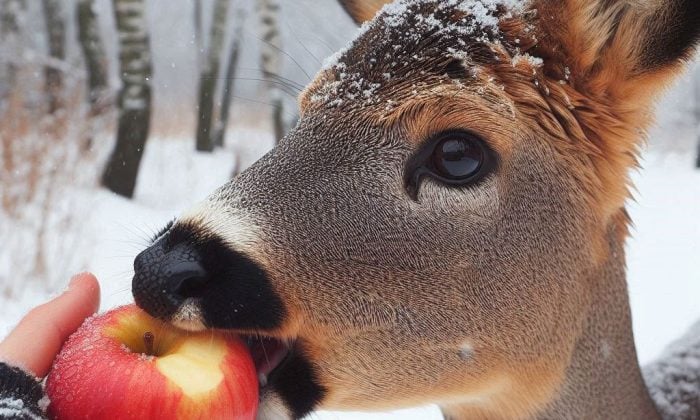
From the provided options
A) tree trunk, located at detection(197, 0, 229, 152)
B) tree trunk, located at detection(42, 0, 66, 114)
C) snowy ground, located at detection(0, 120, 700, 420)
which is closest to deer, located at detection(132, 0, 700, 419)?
snowy ground, located at detection(0, 120, 700, 420)

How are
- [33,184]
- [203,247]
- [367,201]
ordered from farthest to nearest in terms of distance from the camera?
[33,184]
[367,201]
[203,247]

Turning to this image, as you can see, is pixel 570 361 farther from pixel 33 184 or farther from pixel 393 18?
pixel 33 184

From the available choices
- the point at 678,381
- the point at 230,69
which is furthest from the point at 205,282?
the point at 230,69

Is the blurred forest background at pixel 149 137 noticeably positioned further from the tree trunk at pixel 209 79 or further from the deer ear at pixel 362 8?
the deer ear at pixel 362 8

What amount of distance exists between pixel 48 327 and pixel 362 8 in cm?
169

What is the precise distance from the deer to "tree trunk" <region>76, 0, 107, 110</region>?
9414 millimetres

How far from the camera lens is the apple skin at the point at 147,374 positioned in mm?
1637

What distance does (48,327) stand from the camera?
1946 millimetres

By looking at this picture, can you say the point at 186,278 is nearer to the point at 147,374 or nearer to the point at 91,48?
the point at 147,374

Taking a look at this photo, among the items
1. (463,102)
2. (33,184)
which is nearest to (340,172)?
(463,102)

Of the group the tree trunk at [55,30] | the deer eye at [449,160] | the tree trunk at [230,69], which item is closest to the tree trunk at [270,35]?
the tree trunk at [230,69]

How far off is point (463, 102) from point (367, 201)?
1.23ft

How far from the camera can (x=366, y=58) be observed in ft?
7.29

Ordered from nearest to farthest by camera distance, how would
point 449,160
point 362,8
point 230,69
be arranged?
point 449,160 → point 362,8 → point 230,69
